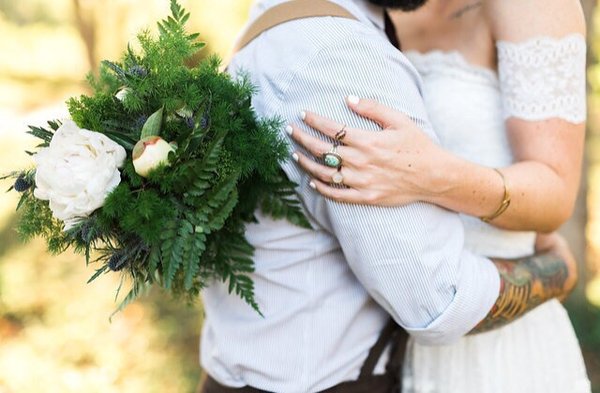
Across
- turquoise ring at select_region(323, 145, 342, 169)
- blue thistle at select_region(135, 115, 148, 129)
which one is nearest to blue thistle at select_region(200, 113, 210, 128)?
blue thistle at select_region(135, 115, 148, 129)

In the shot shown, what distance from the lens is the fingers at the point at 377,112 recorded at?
4.75 ft

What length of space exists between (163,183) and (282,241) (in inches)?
14.3

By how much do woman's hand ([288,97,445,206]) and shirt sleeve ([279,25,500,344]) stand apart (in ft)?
0.07

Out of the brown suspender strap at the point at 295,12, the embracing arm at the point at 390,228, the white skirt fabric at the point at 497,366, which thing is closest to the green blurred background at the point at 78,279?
the white skirt fabric at the point at 497,366

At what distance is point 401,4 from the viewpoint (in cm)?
178

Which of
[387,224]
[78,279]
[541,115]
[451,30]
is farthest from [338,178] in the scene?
[78,279]

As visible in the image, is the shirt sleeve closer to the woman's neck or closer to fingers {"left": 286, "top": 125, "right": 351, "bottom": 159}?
fingers {"left": 286, "top": 125, "right": 351, "bottom": 159}

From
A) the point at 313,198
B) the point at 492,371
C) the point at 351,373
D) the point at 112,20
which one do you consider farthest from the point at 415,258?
the point at 112,20

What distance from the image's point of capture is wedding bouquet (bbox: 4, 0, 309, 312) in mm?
1326

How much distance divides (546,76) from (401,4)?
40 centimetres

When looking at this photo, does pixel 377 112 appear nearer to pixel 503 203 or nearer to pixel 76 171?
pixel 503 203

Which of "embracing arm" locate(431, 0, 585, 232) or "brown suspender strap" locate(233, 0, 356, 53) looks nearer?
"brown suspender strap" locate(233, 0, 356, 53)

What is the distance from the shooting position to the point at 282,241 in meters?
1.61

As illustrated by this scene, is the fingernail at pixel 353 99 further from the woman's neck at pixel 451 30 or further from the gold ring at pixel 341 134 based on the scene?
the woman's neck at pixel 451 30
